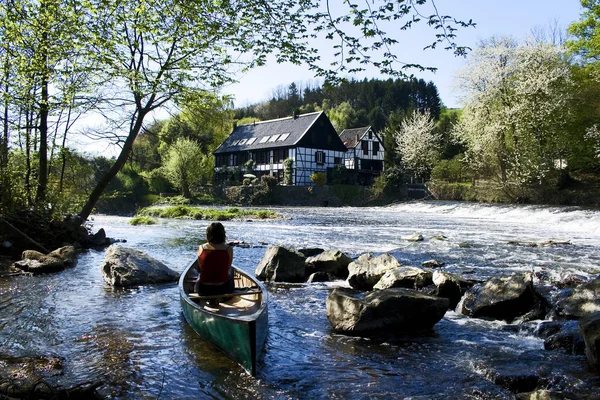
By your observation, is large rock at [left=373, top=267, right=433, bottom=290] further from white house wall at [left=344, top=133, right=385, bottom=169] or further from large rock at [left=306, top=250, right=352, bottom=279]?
white house wall at [left=344, top=133, right=385, bottom=169]

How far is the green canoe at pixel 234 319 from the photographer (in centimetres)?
531

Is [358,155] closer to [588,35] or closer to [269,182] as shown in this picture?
[269,182]

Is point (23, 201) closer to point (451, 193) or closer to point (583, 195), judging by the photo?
point (583, 195)

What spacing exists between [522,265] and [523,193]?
82.1ft

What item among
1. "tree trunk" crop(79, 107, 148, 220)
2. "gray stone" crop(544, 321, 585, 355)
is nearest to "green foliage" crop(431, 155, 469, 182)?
"tree trunk" crop(79, 107, 148, 220)

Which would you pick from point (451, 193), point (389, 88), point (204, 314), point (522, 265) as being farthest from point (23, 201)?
point (389, 88)

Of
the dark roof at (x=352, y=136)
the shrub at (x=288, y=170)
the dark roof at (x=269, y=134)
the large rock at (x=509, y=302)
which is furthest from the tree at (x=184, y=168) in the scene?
the large rock at (x=509, y=302)

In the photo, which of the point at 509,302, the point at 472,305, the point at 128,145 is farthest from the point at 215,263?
the point at 128,145

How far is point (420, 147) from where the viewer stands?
51750 millimetres

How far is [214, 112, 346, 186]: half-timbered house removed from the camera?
52250 mm

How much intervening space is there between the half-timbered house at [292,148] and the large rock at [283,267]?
40.7 meters

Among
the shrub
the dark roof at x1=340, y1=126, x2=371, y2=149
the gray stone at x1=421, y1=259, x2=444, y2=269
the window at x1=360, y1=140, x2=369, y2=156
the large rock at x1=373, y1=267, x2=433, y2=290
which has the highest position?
the dark roof at x1=340, y1=126, x2=371, y2=149

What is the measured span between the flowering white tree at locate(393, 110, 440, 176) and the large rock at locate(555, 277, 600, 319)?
44129 mm

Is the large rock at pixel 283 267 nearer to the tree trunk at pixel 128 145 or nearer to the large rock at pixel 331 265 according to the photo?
the large rock at pixel 331 265
